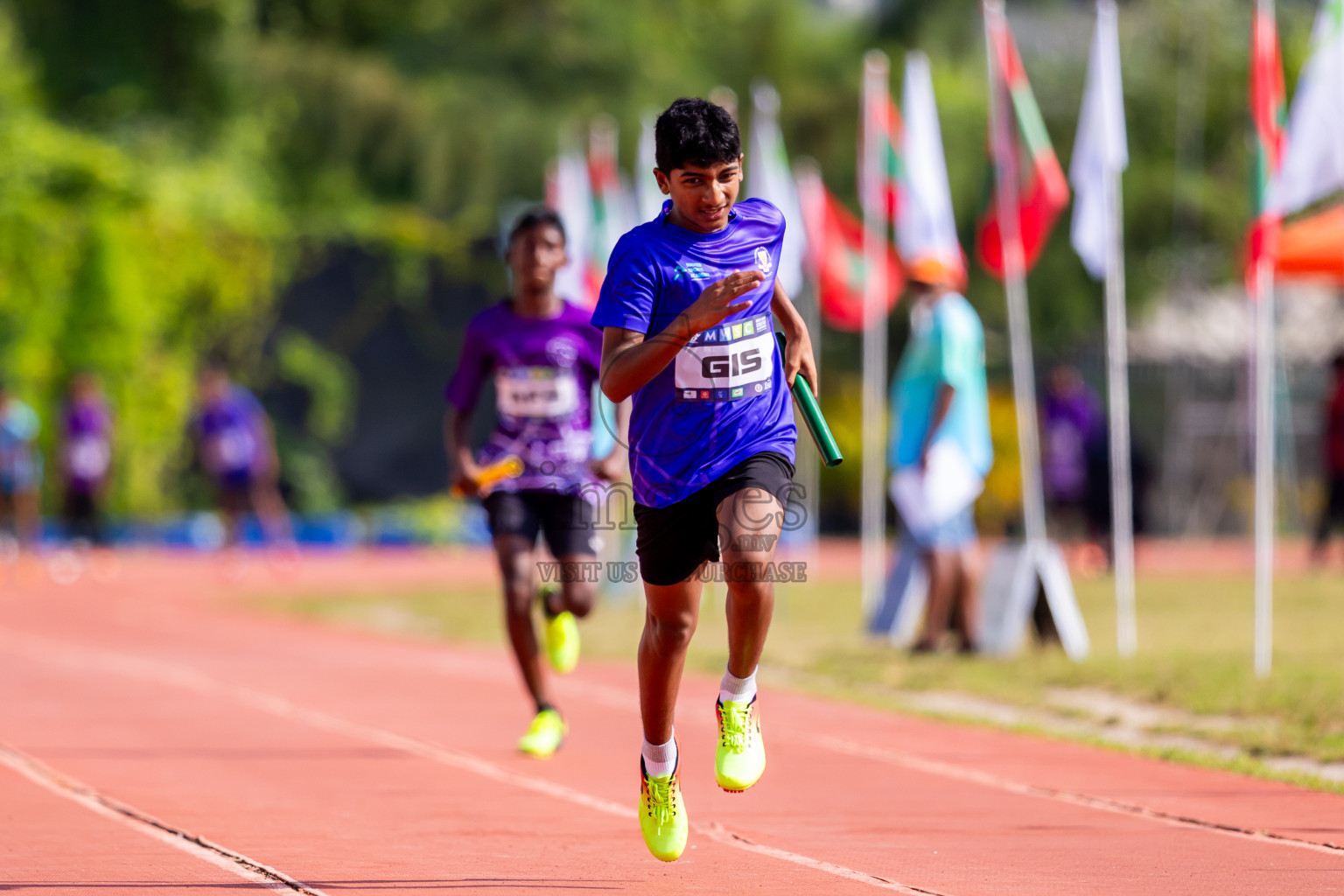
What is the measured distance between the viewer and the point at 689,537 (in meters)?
5.14

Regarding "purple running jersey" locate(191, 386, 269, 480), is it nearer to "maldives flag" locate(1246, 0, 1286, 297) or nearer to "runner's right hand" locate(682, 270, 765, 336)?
"maldives flag" locate(1246, 0, 1286, 297)

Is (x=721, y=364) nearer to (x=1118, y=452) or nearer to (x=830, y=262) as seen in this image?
(x=1118, y=452)

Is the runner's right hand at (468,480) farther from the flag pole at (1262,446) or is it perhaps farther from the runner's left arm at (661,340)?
the flag pole at (1262,446)

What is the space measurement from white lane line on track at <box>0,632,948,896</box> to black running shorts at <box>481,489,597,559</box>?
36.7 inches

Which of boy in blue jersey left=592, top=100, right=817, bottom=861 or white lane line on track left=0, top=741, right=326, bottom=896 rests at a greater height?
boy in blue jersey left=592, top=100, right=817, bottom=861

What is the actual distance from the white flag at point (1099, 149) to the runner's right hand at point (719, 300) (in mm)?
6732

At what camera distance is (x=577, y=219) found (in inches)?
715

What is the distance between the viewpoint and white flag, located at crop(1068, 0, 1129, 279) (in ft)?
36.6

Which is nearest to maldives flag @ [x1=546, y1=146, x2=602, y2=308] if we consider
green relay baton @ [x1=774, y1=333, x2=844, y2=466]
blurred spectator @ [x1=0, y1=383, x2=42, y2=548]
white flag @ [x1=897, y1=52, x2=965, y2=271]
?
white flag @ [x1=897, y1=52, x2=965, y2=271]

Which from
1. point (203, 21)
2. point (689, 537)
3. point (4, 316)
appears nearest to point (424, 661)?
point (689, 537)

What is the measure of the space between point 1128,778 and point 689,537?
263 centimetres

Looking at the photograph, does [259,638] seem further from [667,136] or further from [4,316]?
[4,316]

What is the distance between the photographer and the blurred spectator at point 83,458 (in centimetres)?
1978

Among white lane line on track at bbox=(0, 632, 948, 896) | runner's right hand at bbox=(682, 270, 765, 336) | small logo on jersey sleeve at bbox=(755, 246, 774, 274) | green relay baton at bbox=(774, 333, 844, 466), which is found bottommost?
white lane line on track at bbox=(0, 632, 948, 896)
